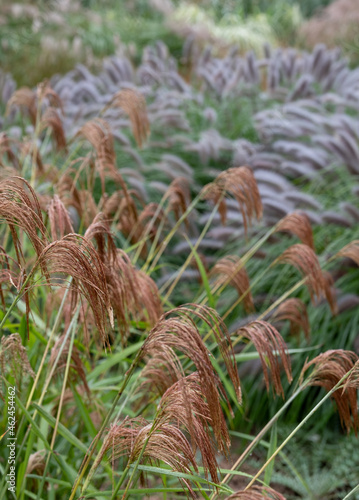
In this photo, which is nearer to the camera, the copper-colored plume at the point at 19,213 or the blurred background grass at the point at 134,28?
the copper-colored plume at the point at 19,213

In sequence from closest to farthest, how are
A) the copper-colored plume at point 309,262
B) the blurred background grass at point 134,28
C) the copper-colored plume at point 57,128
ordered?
the copper-colored plume at point 309,262 < the copper-colored plume at point 57,128 < the blurred background grass at point 134,28

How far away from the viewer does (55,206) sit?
140 cm

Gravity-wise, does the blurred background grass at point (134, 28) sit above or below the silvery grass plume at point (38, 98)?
below

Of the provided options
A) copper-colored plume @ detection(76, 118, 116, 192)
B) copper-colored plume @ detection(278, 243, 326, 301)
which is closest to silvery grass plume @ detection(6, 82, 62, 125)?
copper-colored plume @ detection(76, 118, 116, 192)

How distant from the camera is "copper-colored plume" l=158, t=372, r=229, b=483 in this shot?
998mm

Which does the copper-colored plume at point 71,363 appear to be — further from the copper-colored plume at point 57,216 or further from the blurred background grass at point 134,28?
the blurred background grass at point 134,28

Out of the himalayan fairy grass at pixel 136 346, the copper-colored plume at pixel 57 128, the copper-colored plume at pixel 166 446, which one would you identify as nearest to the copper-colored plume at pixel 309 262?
the himalayan fairy grass at pixel 136 346

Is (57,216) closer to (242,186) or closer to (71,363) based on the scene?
(71,363)

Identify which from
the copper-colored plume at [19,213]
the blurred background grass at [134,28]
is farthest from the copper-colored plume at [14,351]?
the blurred background grass at [134,28]

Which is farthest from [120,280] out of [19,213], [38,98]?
[38,98]

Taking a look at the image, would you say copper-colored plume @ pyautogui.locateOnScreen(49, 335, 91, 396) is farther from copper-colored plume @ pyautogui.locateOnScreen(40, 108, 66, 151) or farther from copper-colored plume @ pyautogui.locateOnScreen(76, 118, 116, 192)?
copper-colored plume @ pyautogui.locateOnScreen(40, 108, 66, 151)

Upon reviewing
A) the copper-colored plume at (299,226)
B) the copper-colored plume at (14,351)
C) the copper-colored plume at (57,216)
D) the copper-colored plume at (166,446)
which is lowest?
the copper-colored plume at (14,351)

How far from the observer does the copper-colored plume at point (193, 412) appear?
3.27ft

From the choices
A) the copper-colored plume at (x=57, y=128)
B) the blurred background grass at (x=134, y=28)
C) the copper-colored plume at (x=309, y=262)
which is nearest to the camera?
the copper-colored plume at (x=309, y=262)
